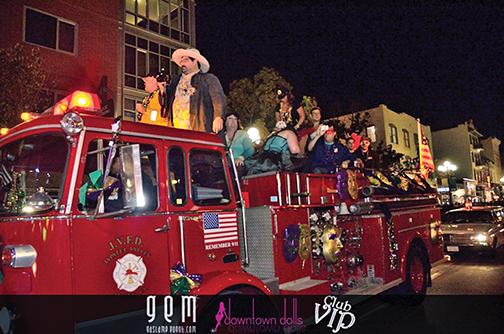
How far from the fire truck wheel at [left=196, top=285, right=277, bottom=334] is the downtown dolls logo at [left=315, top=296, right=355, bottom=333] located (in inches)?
37.7

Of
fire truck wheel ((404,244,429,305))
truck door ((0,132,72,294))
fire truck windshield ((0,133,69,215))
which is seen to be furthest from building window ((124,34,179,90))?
truck door ((0,132,72,294))

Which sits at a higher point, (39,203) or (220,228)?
(39,203)

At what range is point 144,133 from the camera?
145 inches

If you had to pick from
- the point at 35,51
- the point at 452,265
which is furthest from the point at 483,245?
the point at 35,51

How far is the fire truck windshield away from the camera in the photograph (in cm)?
332

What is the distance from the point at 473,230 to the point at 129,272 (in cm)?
1353

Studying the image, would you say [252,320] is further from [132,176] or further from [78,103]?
[78,103]

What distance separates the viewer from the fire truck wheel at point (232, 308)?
366 centimetres

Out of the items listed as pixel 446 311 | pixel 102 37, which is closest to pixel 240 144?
pixel 446 311

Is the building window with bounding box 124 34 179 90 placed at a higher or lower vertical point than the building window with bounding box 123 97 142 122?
higher

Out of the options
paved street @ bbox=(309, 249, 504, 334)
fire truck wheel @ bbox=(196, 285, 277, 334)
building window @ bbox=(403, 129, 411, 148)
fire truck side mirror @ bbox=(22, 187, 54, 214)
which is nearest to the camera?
fire truck side mirror @ bbox=(22, 187, 54, 214)

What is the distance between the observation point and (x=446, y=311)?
7.10 meters

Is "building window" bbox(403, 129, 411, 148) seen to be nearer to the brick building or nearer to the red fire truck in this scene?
the brick building

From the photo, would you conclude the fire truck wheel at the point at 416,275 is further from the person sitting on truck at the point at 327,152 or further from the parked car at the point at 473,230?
the parked car at the point at 473,230
